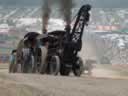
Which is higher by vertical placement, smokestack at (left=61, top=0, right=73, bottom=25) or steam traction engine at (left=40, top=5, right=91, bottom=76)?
smokestack at (left=61, top=0, right=73, bottom=25)

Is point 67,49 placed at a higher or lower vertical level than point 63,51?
higher

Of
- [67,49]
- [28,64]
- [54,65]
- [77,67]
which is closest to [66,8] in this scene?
[28,64]

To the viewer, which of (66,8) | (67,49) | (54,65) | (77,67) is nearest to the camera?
(67,49)

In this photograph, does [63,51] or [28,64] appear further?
[28,64]

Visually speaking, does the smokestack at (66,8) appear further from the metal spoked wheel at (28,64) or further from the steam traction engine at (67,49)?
the metal spoked wheel at (28,64)

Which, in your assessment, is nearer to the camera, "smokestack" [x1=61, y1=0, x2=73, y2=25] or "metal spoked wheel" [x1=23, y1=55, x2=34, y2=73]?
"metal spoked wheel" [x1=23, y1=55, x2=34, y2=73]

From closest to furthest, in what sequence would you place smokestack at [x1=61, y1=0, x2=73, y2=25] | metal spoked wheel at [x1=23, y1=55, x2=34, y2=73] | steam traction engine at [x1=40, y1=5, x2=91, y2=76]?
steam traction engine at [x1=40, y1=5, x2=91, y2=76] → metal spoked wheel at [x1=23, y1=55, x2=34, y2=73] → smokestack at [x1=61, y1=0, x2=73, y2=25]

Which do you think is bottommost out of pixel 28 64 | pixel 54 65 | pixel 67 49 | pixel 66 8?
pixel 28 64

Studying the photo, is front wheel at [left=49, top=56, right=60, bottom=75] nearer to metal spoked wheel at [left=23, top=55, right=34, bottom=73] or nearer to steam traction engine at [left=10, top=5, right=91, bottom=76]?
steam traction engine at [left=10, top=5, right=91, bottom=76]

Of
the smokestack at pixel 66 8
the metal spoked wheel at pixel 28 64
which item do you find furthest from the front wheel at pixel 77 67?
the smokestack at pixel 66 8

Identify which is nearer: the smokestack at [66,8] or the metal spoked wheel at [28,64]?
the metal spoked wheel at [28,64]

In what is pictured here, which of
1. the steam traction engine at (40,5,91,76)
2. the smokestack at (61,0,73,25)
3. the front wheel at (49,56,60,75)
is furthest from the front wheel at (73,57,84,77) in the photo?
the smokestack at (61,0,73,25)

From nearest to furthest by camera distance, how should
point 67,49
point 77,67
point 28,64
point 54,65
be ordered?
point 67,49 < point 54,65 < point 77,67 < point 28,64

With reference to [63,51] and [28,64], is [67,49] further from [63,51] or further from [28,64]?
[28,64]
